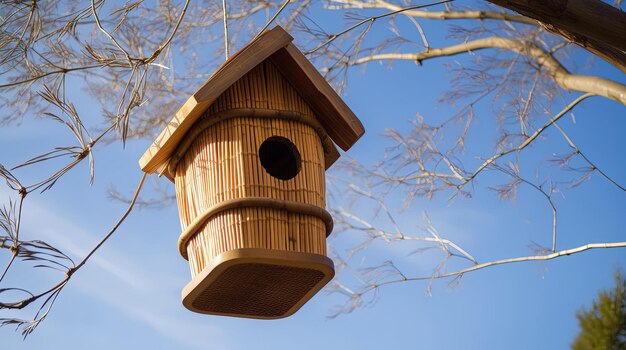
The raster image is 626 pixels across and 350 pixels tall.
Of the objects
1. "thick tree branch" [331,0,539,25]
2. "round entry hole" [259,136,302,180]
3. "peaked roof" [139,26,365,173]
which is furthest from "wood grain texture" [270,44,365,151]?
"thick tree branch" [331,0,539,25]

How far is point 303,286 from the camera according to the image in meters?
2.58

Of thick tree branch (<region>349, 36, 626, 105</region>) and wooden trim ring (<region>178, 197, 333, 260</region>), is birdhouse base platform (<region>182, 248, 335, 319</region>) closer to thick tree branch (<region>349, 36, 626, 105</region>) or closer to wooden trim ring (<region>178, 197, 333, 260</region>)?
wooden trim ring (<region>178, 197, 333, 260</region>)

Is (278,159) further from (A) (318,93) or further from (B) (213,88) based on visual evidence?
(B) (213,88)

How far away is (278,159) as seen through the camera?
285 cm

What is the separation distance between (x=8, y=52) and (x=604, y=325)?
2.15 m

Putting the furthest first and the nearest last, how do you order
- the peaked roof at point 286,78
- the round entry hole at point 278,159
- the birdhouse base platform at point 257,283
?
the round entry hole at point 278,159, the peaked roof at point 286,78, the birdhouse base platform at point 257,283

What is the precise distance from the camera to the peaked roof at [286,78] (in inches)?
97.8

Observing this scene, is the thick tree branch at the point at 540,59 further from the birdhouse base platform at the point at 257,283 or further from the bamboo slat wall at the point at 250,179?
the birdhouse base platform at the point at 257,283

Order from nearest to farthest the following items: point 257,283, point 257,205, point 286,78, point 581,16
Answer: point 581,16
point 257,205
point 257,283
point 286,78

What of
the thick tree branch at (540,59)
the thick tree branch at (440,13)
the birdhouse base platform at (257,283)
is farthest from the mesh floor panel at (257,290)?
the thick tree branch at (440,13)

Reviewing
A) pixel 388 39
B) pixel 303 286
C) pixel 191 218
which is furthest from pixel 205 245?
pixel 388 39

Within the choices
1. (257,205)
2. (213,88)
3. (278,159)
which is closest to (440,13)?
(278,159)

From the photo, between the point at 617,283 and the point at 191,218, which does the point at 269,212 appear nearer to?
the point at 191,218

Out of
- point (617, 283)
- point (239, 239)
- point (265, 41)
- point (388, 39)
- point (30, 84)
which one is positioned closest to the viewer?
point (239, 239)
